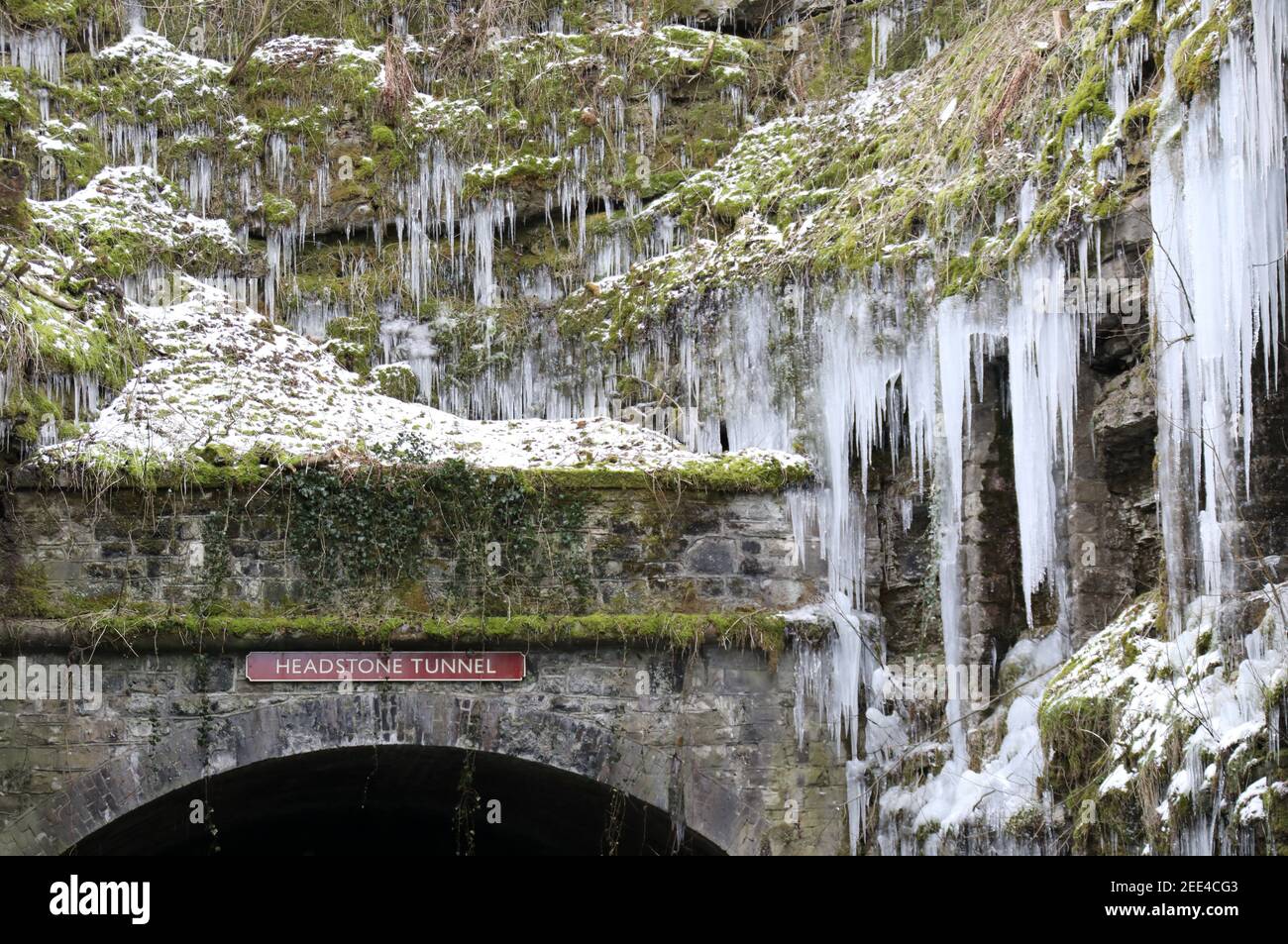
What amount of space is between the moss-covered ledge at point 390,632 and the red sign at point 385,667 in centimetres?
7

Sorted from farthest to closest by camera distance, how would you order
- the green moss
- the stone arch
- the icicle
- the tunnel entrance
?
the tunnel entrance → the green moss → the stone arch → the icicle

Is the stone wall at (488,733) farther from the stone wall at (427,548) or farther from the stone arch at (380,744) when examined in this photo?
the stone wall at (427,548)

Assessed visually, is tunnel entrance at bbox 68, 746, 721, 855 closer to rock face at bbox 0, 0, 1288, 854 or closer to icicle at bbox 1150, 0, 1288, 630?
rock face at bbox 0, 0, 1288, 854

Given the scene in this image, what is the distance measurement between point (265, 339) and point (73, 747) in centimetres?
358

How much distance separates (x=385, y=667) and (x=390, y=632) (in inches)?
8.9

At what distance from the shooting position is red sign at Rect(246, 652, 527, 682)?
930 cm

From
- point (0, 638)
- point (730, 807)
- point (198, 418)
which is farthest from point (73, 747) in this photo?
point (730, 807)

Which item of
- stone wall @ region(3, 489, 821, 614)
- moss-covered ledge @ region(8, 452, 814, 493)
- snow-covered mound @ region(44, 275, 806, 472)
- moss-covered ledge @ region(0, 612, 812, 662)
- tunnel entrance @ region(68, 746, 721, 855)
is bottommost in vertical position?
tunnel entrance @ region(68, 746, 721, 855)

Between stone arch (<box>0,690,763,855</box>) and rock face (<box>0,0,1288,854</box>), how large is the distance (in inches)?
1.7

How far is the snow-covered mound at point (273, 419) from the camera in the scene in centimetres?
969

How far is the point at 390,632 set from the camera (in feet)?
30.8

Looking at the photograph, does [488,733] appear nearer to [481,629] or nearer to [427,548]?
[481,629]

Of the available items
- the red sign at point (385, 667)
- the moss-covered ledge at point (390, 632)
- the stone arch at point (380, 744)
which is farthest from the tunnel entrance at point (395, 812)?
the moss-covered ledge at point (390, 632)

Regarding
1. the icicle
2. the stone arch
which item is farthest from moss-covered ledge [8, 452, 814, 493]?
the icicle
